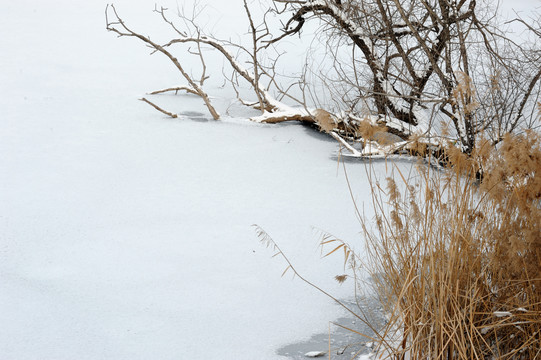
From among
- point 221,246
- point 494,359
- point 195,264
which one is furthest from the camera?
point 221,246

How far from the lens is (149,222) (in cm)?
289

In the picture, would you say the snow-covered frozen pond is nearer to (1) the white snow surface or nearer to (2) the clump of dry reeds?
(1) the white snow surface

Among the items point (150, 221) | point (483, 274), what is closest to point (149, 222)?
point (150, 221)

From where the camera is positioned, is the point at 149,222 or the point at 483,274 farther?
the point at 149,222

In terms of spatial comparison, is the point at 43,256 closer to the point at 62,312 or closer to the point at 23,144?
the point at 62,312

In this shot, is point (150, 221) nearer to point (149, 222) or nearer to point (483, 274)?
point (149, 222)

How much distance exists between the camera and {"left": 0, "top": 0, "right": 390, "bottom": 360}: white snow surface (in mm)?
2035

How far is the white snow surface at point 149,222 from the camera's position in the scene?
2035 millimetres

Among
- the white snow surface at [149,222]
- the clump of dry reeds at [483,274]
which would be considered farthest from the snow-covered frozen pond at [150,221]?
the clump of dry reeds at [483,274]

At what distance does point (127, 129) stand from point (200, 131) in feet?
1.55

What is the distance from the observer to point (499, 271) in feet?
5.41

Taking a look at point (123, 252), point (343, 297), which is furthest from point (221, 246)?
point (343, 297)

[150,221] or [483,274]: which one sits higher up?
[483,274]

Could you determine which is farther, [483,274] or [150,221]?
[150,221]
